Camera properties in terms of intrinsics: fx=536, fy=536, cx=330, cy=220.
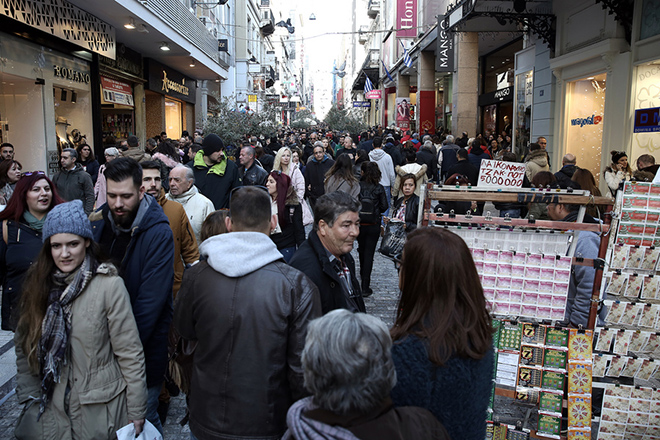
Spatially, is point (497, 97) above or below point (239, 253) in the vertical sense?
above

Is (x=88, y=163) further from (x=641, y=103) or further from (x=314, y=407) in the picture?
(x=641, y=103)

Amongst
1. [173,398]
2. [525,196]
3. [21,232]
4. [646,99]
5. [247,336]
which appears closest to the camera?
[247,336]

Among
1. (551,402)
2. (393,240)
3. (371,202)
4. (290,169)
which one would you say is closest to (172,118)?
(290,169)

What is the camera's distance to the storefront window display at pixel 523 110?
54.0ft

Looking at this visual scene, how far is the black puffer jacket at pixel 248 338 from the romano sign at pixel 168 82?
62.7 ft

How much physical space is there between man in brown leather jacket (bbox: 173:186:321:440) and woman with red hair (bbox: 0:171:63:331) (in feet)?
7.05

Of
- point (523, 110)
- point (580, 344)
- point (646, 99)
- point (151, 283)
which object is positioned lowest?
point (580, 344)

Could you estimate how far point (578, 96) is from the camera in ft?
44.3

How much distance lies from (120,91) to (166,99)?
20.0 ft

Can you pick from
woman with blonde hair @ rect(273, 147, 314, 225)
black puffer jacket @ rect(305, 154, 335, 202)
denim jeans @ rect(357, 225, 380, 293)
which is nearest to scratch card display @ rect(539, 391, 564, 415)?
denim jeans @ rect(357, 225, 380, 293)

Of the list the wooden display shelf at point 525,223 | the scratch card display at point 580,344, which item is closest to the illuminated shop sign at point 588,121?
the wooden display shelf at point 525,223

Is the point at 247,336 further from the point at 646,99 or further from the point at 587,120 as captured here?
the point at 587,120

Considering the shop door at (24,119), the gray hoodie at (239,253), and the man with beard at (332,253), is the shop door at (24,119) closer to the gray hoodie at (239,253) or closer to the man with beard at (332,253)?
the man with beard at (332,253)

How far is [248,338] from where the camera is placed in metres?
2.35
